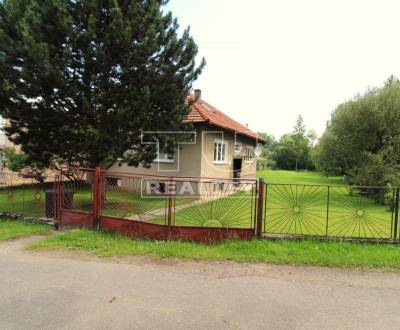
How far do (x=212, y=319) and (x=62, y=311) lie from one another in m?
1.79

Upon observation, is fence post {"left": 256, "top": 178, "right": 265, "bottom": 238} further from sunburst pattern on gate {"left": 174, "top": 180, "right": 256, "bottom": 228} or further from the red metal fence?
sunburst pattern on gate {"left": 174, "top": 180, "right": 256, "bottom": 228}

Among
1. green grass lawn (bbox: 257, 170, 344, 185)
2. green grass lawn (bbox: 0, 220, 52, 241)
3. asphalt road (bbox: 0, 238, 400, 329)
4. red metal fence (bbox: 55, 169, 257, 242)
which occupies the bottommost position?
green grass lawn (bbox: 257, 170, 344, 185)

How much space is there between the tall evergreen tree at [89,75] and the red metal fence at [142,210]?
201 centimetres

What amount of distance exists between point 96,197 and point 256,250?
416 cm

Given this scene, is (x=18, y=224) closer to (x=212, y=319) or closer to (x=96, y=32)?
(x=96, y=32)

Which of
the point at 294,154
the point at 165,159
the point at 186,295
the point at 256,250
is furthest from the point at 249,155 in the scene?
the point at 294,154

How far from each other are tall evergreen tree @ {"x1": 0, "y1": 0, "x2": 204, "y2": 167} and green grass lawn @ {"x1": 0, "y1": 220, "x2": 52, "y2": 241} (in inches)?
106

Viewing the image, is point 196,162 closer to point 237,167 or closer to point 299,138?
point 237,167

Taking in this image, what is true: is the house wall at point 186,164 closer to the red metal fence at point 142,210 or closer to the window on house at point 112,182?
the red metal fence at point 142,210

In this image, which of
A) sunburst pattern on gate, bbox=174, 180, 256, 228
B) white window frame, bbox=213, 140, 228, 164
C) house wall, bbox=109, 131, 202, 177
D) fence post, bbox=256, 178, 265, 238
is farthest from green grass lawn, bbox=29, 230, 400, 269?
white window frame, bbox=213, 140, 228, 164

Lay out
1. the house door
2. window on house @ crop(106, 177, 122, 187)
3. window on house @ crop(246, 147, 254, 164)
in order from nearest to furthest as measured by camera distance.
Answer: window on house @ crop(106, 177, 122, 187), the house door, window on house @ crop(246, 147, 254, 164)

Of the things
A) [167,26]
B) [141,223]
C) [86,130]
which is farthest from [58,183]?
[167,26]

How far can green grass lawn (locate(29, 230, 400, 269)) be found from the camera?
5164 millimetres

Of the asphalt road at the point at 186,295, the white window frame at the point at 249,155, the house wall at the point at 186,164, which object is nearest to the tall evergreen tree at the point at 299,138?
the white window frame at the point at 249,155
